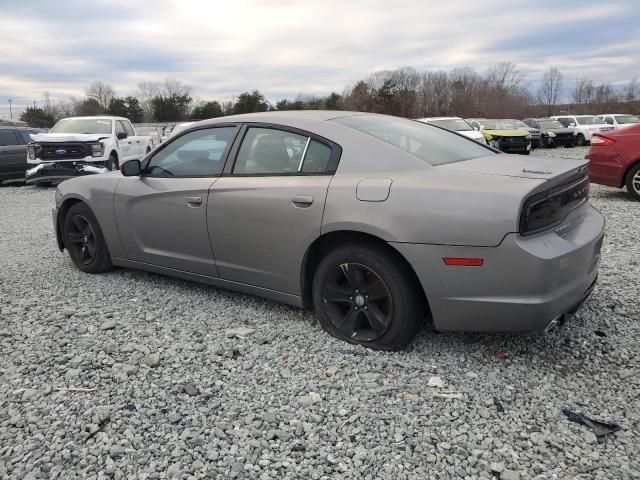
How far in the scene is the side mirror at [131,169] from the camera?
4211 mm

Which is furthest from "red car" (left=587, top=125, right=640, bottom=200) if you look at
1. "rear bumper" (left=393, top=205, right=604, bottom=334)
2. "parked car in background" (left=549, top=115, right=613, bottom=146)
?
"parked car in background" (left=549, top=115, right=613, bottom=146)

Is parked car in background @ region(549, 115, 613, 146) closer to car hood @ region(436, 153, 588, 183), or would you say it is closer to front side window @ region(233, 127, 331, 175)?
car hood @ region(436, 153, 588, 183)

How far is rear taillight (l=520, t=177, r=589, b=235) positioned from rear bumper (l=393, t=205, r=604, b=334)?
0.05 m

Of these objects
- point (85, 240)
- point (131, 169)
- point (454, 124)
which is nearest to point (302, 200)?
point (131, 169)

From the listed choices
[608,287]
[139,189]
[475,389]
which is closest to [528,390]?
[475,389]

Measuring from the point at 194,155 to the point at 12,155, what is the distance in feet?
40.9

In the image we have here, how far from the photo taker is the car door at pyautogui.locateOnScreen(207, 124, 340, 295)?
3.24 m

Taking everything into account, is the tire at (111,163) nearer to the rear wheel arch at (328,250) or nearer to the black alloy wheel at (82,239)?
the black alloy wheel at (82,239)

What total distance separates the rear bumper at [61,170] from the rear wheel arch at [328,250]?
1013cm

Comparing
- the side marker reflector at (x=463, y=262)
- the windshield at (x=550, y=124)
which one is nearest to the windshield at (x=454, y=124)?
the windshield at (x=550, y=124)

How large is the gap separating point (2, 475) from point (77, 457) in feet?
0.95

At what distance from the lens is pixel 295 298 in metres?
3.44

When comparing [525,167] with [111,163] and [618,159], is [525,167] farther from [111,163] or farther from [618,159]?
[111,163]

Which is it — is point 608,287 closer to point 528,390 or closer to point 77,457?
point 528,390
